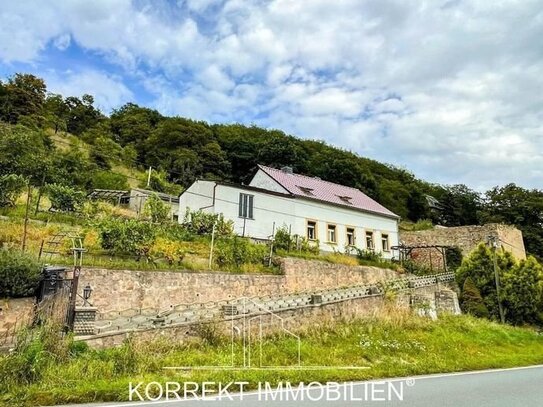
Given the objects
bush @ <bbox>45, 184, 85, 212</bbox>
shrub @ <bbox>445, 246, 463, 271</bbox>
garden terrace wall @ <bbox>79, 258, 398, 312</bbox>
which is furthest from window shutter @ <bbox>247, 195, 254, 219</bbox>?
shrub @ <bbox>445, 246, 463, 271</bbox>

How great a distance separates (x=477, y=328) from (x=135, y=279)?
14837mm

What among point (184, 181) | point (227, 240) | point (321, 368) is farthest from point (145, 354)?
point (184, 181)

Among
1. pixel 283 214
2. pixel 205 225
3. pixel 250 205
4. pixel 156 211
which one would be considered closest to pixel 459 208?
pixel 283 214

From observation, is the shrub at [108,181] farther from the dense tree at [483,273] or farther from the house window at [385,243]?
the dense tree at [483,273]

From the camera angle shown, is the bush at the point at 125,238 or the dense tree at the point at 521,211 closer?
the bush at the point at 125,238

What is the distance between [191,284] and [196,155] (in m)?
37.7

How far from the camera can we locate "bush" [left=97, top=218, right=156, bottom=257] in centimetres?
1833

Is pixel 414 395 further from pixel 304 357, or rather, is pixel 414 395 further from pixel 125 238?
pixel 125 238

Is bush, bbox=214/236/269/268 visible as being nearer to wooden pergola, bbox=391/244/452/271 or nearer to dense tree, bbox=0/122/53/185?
dense tree, bbox=0/122/53/185

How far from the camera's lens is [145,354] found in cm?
1006

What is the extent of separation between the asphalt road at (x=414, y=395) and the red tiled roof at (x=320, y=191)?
21.6m

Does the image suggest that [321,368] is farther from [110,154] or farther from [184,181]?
[110,154]

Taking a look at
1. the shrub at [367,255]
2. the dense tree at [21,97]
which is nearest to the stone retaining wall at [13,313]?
the shrub at [367,255]

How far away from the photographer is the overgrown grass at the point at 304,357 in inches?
296
